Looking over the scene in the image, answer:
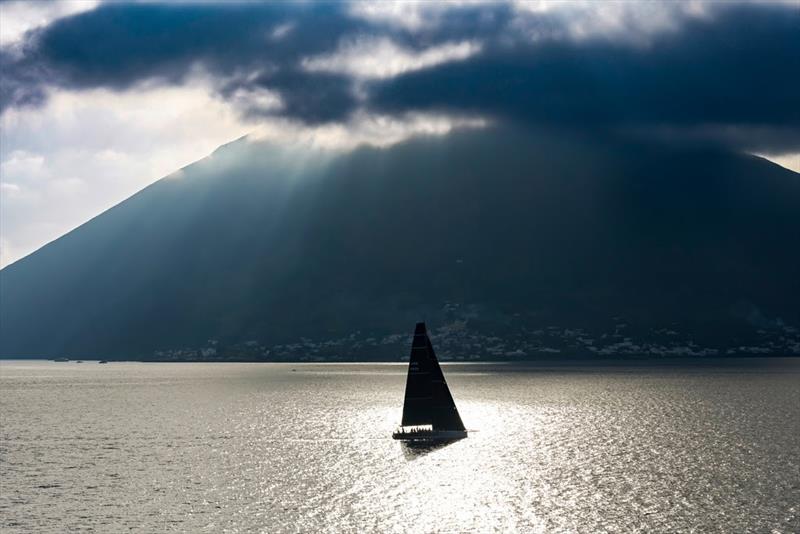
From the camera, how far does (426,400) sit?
488 ft

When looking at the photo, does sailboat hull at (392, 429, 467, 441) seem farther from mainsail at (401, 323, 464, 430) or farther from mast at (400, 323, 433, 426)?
mast at (400, 323, 433, 426)

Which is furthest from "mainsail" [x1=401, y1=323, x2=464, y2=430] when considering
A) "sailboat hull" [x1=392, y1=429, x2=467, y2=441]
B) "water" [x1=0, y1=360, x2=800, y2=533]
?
"water" [x1=0, y1=360, x2=800, y2=533]

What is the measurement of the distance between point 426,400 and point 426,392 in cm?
230

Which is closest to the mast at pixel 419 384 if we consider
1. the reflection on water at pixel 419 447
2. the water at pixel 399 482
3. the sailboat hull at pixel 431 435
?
the sailboat hull at pixel 431 435

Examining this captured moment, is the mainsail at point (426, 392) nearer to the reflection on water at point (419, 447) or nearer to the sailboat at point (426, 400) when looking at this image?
the sailboat at point (426, 400)

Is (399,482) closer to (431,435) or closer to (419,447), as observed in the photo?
(419,447)

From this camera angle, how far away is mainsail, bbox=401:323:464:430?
144 meters

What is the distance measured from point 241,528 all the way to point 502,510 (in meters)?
28.5

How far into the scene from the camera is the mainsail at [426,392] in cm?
14412

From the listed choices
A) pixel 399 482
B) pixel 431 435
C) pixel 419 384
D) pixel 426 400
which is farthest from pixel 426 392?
pixel 399 482

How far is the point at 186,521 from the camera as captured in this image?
9594 cm

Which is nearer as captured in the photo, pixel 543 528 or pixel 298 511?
pixel 543 528

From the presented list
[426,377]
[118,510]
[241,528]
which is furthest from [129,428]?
[241,528]

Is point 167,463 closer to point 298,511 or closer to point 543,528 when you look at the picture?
point 298,511
